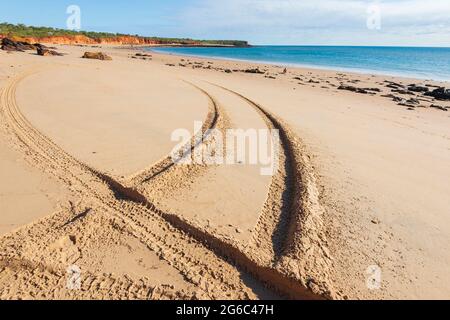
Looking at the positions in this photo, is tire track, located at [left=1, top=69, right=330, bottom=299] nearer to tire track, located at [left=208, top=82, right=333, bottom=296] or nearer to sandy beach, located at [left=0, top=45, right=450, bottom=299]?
sandy beach, located at [left=0, top=45, right=450, bottom=299]

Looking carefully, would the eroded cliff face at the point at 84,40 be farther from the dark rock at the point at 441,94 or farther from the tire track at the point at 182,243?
the tire track at the point at 182,243

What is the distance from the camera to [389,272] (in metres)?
3.18

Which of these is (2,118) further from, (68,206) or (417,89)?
(417,89)

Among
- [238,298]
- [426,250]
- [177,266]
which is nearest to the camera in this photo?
[238,298]

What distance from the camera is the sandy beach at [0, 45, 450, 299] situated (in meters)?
2.97

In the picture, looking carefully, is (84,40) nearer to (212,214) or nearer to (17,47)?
(17,47)

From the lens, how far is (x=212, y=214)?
397 centimetres

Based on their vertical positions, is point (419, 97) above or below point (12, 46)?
below

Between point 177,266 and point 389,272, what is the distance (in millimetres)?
1920

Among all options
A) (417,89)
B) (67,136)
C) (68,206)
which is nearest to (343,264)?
(68,206)

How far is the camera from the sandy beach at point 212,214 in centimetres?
297

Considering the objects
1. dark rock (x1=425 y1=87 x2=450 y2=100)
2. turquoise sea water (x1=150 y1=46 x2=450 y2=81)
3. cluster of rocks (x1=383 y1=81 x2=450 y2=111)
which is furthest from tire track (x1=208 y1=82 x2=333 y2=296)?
turquoise sea water (x1=150 y1=46 x2=450 y2=81)

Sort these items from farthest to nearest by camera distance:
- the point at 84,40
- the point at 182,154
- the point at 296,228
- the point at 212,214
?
→ the point at 84,40 → the point at 182,154 → the point at 212,214 → the point at 296,228

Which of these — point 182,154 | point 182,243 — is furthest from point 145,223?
point 182,154
